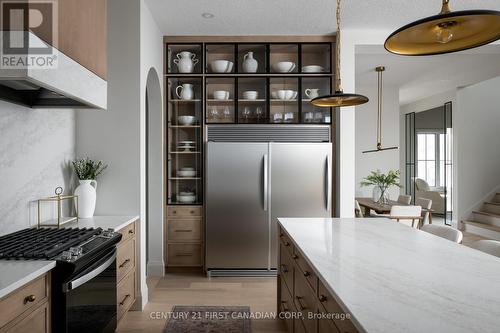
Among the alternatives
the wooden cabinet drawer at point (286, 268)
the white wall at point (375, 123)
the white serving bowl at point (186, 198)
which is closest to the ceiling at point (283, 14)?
the white serving bowl at point (186, 198)

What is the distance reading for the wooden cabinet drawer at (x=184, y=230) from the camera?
4.23 meters

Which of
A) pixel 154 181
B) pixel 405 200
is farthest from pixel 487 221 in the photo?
pixel 154 181

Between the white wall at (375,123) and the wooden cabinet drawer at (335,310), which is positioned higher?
the white wall at (375,123)

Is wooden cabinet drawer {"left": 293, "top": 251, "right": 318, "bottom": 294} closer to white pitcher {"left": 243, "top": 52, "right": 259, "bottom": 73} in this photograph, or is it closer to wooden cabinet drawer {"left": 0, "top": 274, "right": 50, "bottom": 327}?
wooden cabinet drawer {"left": 0, "top": 274, "right": 50, "bottom": 327}

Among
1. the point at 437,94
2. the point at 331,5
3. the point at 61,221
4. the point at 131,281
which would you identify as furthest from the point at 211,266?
the point at 437,94

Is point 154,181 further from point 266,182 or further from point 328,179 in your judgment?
point 328,179

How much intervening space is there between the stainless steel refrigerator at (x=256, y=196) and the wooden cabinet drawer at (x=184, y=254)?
21 centimetres

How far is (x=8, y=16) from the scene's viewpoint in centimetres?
149

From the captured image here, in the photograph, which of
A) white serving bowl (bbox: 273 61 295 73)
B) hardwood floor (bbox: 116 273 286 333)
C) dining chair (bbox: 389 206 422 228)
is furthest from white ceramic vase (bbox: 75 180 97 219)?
dining chair (bbox: 389 206 422 228)

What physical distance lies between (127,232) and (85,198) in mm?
454

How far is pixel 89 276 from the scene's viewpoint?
1906 millimetres

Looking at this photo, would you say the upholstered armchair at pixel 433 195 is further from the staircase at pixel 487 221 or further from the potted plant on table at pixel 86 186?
the potted plant on table at pixel 86 186

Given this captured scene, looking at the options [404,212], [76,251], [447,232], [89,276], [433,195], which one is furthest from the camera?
[433,195]

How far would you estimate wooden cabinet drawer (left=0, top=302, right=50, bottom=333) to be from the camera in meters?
1.39
